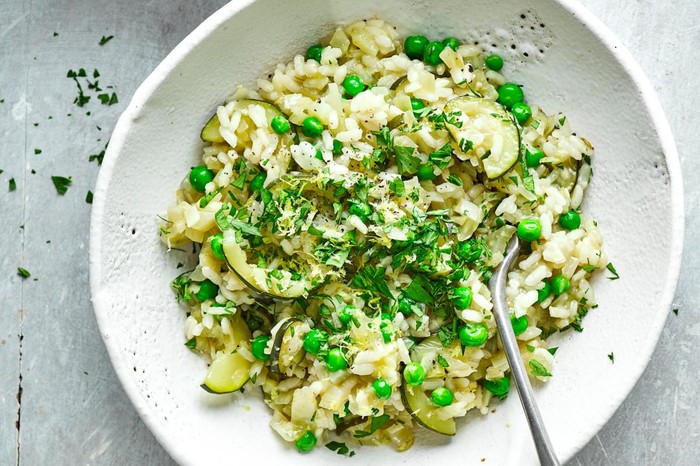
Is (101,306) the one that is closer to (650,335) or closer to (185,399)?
(185,399)

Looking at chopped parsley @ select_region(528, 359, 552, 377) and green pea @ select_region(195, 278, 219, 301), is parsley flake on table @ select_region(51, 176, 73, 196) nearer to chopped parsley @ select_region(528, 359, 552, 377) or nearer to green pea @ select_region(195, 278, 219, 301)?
green pea @ select_region(195, 278, 219, 301)

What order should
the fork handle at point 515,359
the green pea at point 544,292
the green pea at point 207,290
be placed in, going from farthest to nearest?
the green pea at point 207,290
the green pea at point 544,292
the fork handle at point 515,359

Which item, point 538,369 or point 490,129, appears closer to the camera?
point 490,129

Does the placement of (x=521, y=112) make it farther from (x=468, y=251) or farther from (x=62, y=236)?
(x=62, y=236)

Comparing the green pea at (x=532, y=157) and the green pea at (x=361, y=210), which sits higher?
the green pea at (x=532, y=157)

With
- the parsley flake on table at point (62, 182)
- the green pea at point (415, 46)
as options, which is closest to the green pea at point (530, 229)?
the green pea at point (415, 46)

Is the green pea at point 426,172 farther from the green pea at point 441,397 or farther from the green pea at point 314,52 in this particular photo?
the green pea at point 441,397

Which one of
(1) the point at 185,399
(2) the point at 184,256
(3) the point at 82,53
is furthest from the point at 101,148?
(1) the point at 185,399

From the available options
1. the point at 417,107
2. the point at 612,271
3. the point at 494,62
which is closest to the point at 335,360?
the point at 417,107
